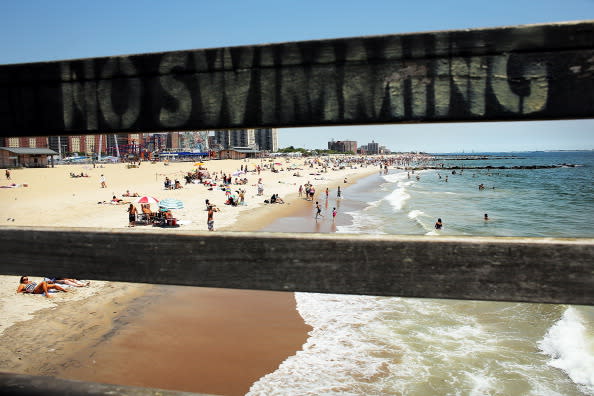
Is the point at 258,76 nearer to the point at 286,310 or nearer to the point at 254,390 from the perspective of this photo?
the point at 254,390

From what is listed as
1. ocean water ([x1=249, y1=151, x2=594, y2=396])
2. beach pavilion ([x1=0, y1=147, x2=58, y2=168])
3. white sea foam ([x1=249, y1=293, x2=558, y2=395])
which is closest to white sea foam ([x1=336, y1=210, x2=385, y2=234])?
ocean water ([x1=249, y1=151, x2=594, y2=396])

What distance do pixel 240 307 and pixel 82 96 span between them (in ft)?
30.8

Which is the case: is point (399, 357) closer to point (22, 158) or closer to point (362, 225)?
point (362, 225)

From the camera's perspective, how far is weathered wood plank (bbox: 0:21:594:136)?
112cm

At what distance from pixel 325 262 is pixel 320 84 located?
573 millimetres

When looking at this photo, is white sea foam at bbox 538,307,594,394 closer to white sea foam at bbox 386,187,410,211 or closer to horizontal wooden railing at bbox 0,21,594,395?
horizontal wooden railing at bbox 0,21,594,395

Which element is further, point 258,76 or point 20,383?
point 20,383

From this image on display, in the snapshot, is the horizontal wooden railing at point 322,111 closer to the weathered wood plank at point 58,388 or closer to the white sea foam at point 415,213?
the weathered wood plank at point 58,388

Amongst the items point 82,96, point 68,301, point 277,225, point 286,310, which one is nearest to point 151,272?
point 82,96

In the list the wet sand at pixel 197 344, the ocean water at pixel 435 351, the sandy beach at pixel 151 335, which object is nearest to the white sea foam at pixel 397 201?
the ocean water at pixel 435 351

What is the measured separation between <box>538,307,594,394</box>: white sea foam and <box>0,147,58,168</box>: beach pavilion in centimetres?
5876

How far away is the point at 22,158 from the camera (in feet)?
171

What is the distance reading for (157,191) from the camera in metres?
33.0

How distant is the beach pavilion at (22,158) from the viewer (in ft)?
161
